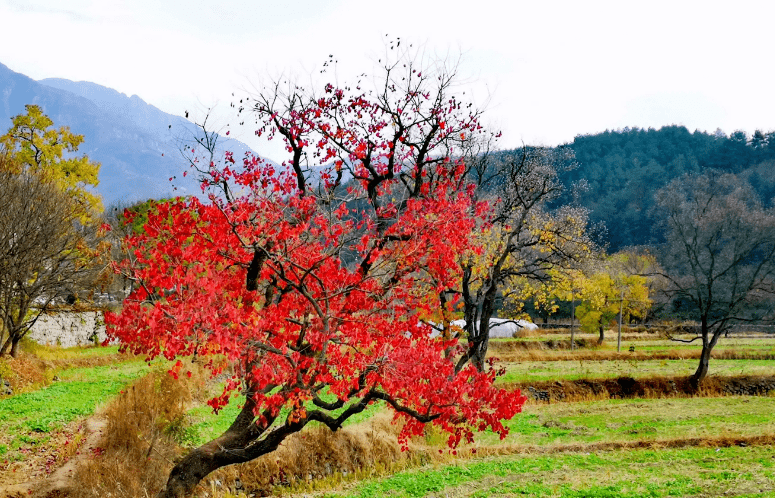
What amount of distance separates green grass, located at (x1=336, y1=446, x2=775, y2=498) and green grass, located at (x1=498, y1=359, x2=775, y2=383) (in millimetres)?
12419

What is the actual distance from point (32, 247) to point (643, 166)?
134414 millimetres

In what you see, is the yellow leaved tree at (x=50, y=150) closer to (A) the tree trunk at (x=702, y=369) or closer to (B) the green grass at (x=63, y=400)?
(B) the green grass at (x=63, y=400)

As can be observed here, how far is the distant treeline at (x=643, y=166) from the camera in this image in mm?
105938

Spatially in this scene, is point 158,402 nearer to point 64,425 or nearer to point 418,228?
point 64,425

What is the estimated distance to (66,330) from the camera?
38.5 m

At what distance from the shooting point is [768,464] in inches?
533

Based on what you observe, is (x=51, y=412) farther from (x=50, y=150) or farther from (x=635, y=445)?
(x=50, y=150)

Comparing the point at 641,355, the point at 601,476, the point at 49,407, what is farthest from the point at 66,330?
the point at 641,355

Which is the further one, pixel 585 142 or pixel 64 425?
pixel 585 142

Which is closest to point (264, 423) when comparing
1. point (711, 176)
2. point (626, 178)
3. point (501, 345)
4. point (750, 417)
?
point (750, 417)

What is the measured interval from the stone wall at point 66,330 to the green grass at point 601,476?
30.0m

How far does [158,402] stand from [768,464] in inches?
685

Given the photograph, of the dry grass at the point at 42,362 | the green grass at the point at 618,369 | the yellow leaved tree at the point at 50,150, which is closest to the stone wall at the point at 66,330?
the dry grass at the point at 42,362

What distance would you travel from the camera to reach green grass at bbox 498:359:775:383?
1115 inches
